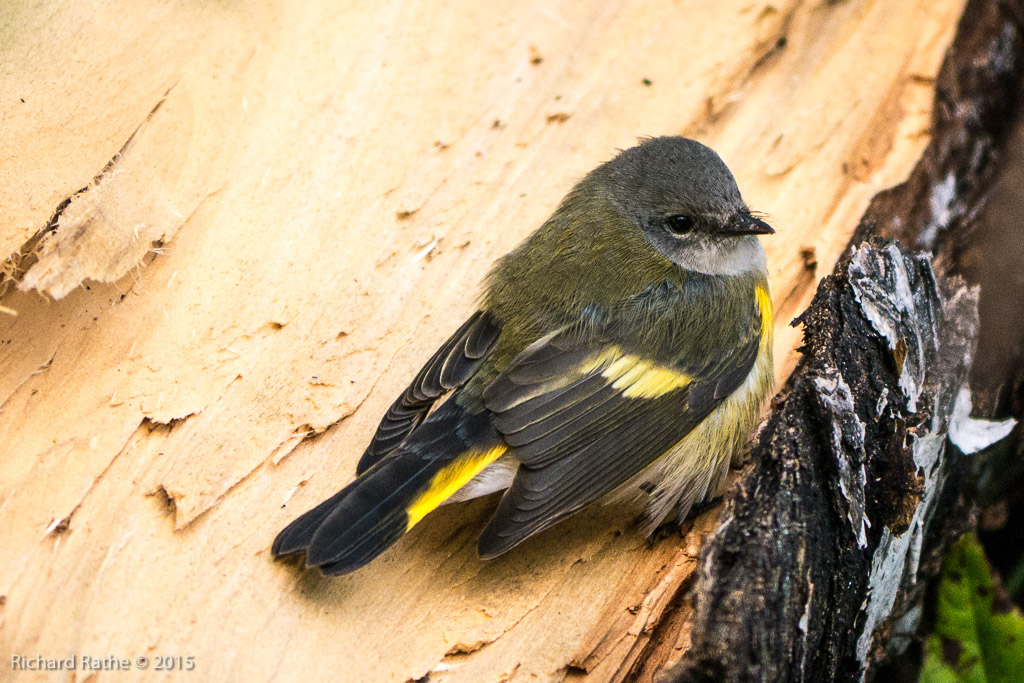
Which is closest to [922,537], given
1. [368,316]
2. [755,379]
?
[755,379]

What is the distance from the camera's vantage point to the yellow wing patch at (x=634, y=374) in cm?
280

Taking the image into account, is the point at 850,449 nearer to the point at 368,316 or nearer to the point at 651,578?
the point at 651,578

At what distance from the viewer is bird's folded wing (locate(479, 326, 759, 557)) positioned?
2605mm

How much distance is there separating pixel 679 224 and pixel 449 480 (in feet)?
4.03

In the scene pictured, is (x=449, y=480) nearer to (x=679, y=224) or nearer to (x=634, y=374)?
(x=634, y=374)

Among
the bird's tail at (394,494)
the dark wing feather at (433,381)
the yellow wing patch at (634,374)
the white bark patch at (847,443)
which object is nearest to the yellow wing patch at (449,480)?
the bird's tail at (394,494)

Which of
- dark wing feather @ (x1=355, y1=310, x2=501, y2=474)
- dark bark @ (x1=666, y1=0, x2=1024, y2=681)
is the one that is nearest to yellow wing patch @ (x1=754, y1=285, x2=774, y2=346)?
dark bark @ (x1=666, y1=0, x2=1024, y2=681)

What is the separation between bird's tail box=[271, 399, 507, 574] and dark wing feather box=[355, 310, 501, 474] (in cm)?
13

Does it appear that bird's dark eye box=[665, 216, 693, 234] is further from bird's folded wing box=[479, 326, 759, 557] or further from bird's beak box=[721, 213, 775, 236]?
bird's folded wing box=[479, 326, 759, 557]

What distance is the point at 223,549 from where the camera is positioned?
8.43 feet

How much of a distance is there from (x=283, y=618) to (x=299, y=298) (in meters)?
1.18

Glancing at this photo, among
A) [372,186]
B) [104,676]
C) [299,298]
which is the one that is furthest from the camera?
[372,186]

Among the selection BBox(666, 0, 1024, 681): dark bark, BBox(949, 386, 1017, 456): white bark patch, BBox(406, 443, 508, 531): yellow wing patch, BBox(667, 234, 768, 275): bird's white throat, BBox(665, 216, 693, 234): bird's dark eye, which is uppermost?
BBox(406, 443, 508, 531): yellow wing patch

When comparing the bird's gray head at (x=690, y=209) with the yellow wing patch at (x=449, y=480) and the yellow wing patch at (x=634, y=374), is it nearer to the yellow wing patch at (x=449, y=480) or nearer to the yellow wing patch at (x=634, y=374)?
the yellow wing patch at (x=634, y=374)
